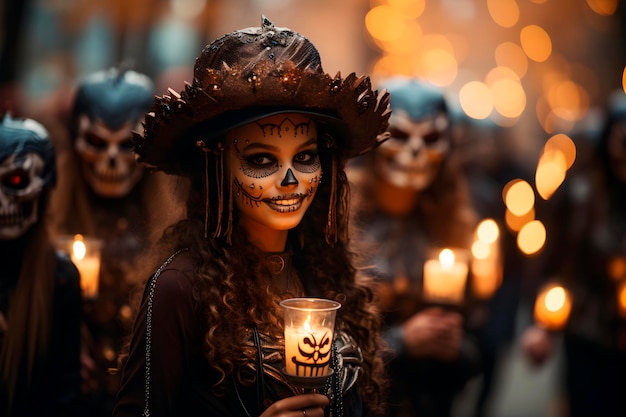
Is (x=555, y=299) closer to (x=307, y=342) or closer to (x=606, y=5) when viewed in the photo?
(x=307, y=342)

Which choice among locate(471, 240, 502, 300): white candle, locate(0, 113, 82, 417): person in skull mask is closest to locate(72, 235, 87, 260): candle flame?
locate(0, 113, 82, 417): person in skull mask

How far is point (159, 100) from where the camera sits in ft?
9.18

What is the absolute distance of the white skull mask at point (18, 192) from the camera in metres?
3.89

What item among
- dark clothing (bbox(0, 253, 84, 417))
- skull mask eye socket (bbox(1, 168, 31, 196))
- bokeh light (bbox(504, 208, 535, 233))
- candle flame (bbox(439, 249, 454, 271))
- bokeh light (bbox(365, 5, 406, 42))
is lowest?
dark clothing (bbox(0, 253, 84, 417))

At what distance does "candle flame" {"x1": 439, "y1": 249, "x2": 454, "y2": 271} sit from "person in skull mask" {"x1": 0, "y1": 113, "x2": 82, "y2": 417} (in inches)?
81.5

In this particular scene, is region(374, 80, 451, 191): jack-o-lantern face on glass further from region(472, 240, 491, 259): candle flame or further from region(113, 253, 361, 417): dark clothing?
region(113, 253, 361, 417): dark clothing

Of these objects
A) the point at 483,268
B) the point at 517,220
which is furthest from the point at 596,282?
the point at 517,220

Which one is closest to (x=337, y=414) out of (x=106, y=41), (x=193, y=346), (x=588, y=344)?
(x=193, y=346)

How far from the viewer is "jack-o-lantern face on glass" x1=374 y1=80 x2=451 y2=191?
5.85m

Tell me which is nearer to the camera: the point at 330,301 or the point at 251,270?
the point at 330,301

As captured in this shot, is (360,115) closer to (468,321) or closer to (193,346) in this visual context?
(193,346)

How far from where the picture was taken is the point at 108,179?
5.47 metres

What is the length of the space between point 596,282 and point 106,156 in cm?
349

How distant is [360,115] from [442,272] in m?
2.14
